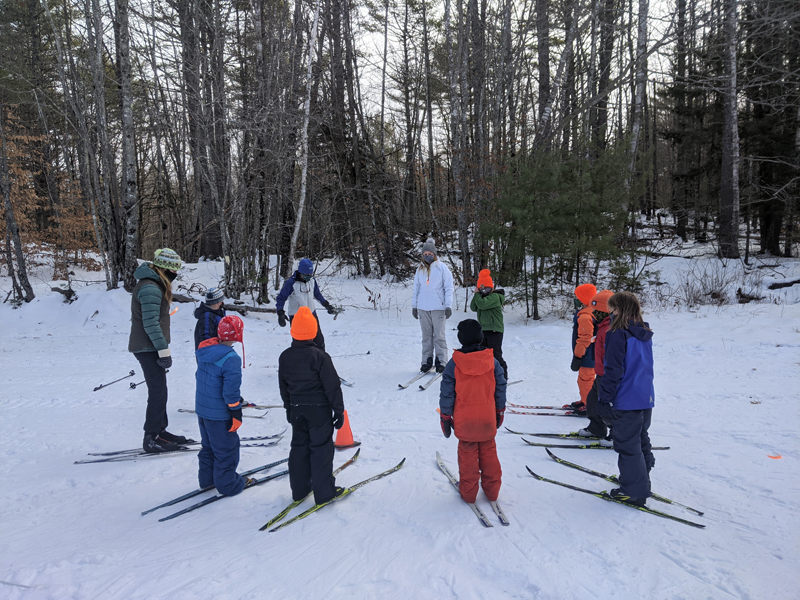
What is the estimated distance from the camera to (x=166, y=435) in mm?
4613

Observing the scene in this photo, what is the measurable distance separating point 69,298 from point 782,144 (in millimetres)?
22797

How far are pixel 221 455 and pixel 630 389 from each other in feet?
10.3

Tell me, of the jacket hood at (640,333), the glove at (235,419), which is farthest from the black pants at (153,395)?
the jacket hood at (640,333)

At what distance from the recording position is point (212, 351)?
346 cm

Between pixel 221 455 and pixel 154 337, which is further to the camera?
pixel 154 337

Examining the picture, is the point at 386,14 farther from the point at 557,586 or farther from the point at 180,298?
the point at 557,586

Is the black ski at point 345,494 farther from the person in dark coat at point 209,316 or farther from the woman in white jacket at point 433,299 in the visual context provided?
the woman in white jacket at point 433,299

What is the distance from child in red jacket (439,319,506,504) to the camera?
10.8ft

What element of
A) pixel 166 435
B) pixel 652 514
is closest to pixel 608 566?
pixel 652 514

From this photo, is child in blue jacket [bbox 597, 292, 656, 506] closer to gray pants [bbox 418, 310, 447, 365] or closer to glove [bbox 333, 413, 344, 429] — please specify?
glove [bbox 333, 413, 344, 429]

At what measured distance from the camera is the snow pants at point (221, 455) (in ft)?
11.4

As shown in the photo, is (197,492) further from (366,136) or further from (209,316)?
(366,136)

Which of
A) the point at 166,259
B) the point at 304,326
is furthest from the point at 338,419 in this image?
the point at 166,259

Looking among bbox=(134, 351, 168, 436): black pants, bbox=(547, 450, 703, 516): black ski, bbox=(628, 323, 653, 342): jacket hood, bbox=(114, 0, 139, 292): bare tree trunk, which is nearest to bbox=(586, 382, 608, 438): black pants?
bbox=(547, 450, 703, 516): black ski
